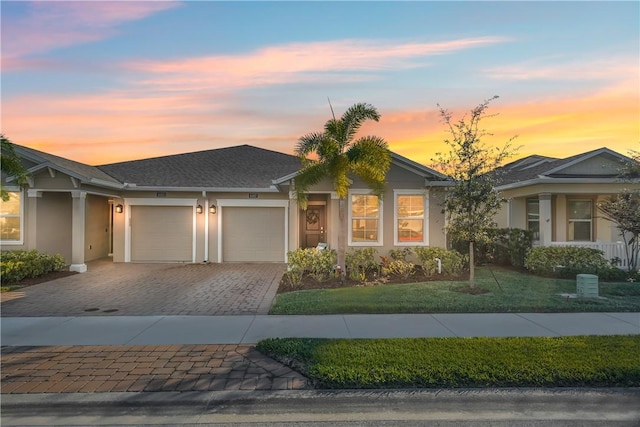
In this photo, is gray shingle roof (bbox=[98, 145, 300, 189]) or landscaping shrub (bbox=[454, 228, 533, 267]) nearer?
landscaping shrub (bbox=[454, 228, 533, 267])

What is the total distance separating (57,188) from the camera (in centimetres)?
1305

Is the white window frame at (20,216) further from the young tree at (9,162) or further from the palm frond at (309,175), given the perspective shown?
the palm frond at (309,175)

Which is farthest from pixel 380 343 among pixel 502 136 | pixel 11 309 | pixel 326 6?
pixel 326 6

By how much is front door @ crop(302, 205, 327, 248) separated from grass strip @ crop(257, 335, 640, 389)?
36.7ft

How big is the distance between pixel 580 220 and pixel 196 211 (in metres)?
15.2

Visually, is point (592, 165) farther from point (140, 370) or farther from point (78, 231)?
point (78, 231)

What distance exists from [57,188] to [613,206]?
58.0ft

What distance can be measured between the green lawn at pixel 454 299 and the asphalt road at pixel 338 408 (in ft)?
11.2

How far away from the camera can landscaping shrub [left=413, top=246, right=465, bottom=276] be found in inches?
459

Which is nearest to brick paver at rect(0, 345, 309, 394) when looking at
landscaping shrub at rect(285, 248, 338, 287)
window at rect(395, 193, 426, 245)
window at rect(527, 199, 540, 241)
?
landscaping shrub at rect(285, 248, 338, 287)

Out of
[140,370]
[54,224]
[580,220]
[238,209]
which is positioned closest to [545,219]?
[580,220]

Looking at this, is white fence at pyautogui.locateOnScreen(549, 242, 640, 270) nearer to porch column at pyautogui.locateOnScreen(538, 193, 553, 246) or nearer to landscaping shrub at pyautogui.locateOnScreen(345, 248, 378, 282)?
porch column at pyautogui.locateOnScreen(538, 193, 553, 246)

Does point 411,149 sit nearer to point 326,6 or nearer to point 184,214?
point 326,6

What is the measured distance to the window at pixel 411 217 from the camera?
13.3m
